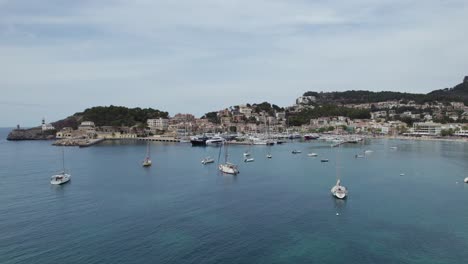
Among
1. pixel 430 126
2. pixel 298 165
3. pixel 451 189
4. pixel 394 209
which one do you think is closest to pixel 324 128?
pixel 430 126

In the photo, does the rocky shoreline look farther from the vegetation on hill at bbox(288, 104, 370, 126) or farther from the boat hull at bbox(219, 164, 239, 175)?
the vegetation on hill at bbox(288, 104, 370, 126)

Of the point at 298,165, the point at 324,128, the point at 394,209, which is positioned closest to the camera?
the point at 394,209

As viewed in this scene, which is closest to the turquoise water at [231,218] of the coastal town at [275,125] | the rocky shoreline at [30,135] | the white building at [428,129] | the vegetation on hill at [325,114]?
the coastal town at [275,125]

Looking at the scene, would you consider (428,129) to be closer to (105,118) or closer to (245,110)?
(245,110)

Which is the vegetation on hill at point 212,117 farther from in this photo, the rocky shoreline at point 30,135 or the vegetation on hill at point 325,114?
the rocky shoreline at point 30,135

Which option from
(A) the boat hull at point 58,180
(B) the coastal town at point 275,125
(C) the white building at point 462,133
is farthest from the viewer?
(B) the coastal town at point 275,125

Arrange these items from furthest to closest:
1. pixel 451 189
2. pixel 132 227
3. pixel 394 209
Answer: pixel 451 189 < pixel 394 209 < pixel 132 227

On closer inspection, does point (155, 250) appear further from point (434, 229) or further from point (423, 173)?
point (423, 173)
